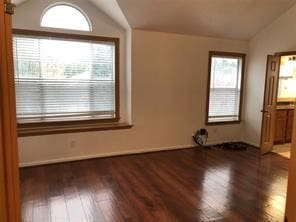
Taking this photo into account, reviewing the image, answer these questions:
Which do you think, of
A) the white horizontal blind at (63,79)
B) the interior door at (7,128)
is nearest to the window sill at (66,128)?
the white horizontal blind at (63,79)

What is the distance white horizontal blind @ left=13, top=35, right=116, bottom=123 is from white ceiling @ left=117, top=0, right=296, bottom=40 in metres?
0.89

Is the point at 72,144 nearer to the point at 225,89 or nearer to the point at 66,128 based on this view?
the point at 66,128

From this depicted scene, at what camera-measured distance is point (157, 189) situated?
3.04 m

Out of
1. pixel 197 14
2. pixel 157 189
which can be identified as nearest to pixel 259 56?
pixel 197 14

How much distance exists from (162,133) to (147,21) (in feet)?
7.25

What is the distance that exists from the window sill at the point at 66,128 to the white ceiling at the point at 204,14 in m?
1.89

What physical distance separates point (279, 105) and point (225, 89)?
4.78 ft

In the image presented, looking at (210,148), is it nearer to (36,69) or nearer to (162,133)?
(162,133)

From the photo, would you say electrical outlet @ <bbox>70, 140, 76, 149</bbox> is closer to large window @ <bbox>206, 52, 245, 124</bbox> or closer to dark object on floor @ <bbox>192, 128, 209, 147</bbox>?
dark object on floor @ <bbox>192, 128, 209, 147</bbox>

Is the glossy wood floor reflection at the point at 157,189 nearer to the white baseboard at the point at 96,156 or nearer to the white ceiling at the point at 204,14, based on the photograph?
the white baseboard at the point at 96,156

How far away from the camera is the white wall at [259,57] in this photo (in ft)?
14.5

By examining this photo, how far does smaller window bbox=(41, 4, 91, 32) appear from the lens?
3.95m

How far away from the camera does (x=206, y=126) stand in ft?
17.1

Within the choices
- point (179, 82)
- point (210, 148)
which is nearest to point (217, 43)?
point (179, 82)
